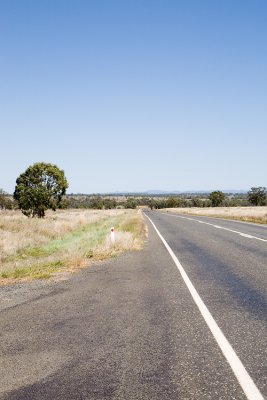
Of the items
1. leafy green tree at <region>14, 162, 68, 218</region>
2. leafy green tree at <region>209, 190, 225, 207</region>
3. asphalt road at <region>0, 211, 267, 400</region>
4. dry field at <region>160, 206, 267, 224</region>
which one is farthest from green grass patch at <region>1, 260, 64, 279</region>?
leafy green tree at <region>209, 190, 225, 207</region>

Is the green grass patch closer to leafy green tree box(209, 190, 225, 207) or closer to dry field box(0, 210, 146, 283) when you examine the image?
dry field box(0, 210, 146, 283)

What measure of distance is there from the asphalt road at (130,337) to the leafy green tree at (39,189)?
44347mm

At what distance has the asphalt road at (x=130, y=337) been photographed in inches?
144

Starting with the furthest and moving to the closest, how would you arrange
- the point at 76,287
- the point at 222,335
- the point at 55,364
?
the point at 76,287
the point at 222,335
the point at 55,364

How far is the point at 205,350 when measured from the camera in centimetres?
450

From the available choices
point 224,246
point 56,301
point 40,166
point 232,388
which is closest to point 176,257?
point 224,246

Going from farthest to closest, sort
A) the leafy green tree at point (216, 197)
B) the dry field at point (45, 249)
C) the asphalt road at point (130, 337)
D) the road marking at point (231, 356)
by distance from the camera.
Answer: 1. the leafy green tree at point (216, 197)
2. the dry field at point (45, 249)
3. the asphalt road at point (130, 337)
4. the road marking at point (231, 356)

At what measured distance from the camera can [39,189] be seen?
52594 mm

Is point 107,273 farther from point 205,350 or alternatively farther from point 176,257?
point 205,350

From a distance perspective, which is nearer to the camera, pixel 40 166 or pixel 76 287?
pixel 76 287

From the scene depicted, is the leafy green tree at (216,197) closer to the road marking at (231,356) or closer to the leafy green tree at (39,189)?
the leafy green tree at (39,189)

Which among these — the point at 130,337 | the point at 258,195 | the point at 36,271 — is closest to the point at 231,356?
the point at 130,337

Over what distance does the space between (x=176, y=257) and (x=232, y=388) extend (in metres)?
9.12

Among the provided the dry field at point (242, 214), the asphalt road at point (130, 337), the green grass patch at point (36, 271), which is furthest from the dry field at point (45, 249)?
the dry field at point (242, 214)
